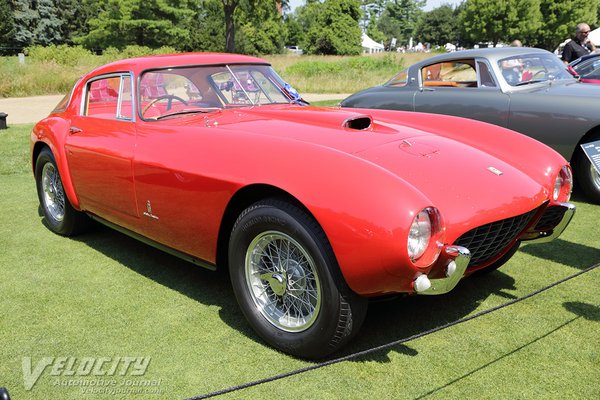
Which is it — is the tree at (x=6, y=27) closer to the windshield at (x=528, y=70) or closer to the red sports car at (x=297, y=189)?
the windshield at (x=528, y=70)

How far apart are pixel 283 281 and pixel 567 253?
2.47 m

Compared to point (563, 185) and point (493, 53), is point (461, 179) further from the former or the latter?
point (493, 53)

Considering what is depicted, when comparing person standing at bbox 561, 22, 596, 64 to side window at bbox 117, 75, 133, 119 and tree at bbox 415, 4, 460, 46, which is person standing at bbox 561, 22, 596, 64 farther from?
tree at bbox 415, 4, 460, 46

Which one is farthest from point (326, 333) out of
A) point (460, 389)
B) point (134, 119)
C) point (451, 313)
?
point (134, 119)

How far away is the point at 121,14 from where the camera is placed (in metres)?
41.2

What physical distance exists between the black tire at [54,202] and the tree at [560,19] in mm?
50067

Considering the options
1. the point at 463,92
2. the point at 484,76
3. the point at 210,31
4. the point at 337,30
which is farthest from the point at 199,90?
the point at 337,30

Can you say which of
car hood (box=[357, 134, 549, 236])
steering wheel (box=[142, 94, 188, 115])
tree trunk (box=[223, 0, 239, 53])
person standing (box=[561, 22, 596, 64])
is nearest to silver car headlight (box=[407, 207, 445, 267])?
car hood (box=[357, 134, 549, 236])

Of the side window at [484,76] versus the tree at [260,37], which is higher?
the tree at [260,37]

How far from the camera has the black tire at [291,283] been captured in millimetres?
2264

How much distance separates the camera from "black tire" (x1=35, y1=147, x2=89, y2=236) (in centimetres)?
424

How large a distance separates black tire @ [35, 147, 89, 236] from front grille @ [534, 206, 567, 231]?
3.34m

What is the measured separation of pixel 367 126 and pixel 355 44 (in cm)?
4827

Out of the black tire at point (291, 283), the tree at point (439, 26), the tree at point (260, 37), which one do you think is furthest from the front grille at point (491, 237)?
the tree at point (439, 26)
